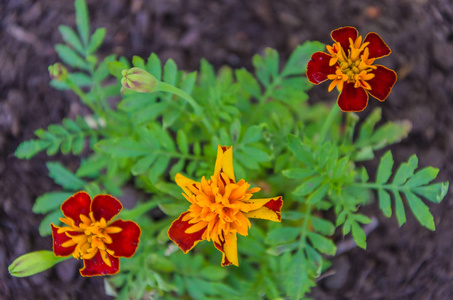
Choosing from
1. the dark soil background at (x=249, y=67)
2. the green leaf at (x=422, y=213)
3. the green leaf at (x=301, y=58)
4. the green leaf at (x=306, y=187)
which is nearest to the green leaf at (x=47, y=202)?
the dark soil background at (x=249, y=67)

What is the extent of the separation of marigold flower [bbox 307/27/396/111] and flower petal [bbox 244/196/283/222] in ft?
1.06

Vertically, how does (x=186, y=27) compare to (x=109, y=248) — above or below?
above

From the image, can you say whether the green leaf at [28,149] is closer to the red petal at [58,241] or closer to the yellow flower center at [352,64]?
the red petal at [58,241]

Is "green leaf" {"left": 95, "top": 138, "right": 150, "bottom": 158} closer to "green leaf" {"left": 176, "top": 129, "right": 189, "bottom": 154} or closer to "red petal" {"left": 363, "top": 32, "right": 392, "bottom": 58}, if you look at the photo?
"green leaf" {"left": 176, "top": 129, "right": 189, "bottom": 154}

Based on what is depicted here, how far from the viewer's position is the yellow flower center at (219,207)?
1088mm

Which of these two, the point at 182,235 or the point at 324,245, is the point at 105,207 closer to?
the point at 182,235

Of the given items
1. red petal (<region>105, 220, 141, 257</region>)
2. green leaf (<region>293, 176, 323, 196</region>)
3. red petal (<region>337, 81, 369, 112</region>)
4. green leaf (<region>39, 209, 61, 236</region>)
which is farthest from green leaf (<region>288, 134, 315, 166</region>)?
green leaf (<region>39, 209, 61, 236</region>)

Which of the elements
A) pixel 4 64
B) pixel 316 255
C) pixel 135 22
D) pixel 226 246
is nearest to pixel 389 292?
pixel 316 255

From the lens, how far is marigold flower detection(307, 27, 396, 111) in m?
1.17

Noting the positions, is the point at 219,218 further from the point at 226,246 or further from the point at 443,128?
the point at 443,128

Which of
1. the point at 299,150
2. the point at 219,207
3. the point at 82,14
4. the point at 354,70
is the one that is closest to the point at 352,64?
the point at 354,70

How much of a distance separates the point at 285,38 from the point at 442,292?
59.7 inches

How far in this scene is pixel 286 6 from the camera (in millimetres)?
2395

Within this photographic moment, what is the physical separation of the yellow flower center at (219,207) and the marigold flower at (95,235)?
225 mm
